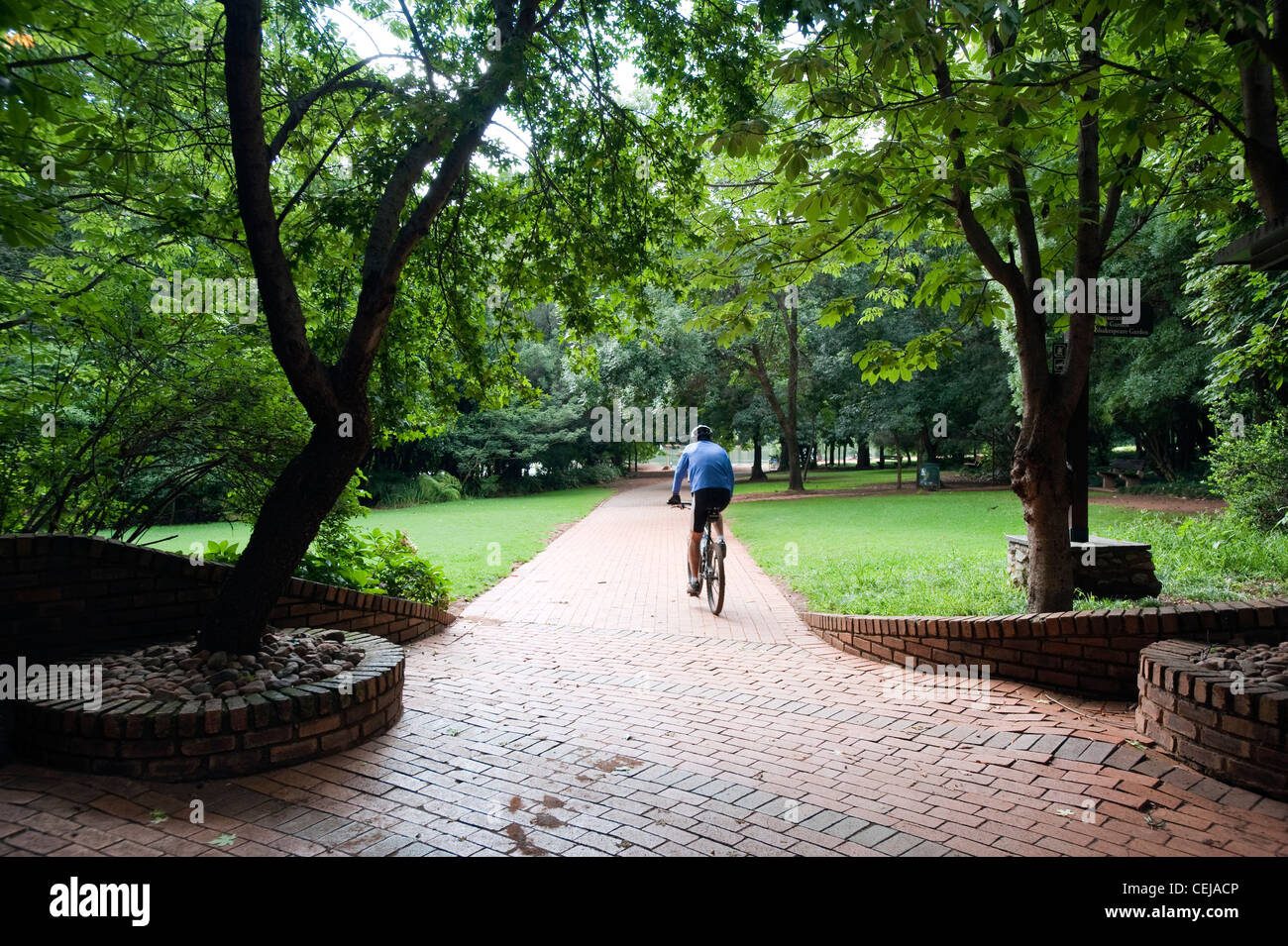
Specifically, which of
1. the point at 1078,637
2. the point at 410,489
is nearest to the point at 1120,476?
the point at 1078,637

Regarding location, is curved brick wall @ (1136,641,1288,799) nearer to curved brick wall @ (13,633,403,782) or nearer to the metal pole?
the metal pole

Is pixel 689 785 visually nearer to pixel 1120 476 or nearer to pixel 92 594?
pixel 92 594

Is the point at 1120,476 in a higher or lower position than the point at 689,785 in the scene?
higher

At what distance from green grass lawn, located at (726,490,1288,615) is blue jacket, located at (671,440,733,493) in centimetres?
176

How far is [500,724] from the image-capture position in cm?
466

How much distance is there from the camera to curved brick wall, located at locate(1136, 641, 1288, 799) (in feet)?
11.4

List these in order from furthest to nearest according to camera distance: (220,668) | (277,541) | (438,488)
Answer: (438,488) < (277,541) < (220,668)

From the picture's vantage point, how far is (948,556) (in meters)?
11.2

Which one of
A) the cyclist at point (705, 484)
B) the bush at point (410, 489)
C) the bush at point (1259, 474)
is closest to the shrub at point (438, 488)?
the bush at point (410, 489)

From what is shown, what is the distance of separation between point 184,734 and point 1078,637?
5.44 meters

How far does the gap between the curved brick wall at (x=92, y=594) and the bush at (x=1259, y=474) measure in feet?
41.7

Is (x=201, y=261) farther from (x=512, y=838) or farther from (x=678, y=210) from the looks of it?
(x=512, y=838)

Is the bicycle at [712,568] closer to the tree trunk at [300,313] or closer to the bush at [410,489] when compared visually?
the tree trunk at [300,313]

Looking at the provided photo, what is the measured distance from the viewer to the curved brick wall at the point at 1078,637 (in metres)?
4.82
